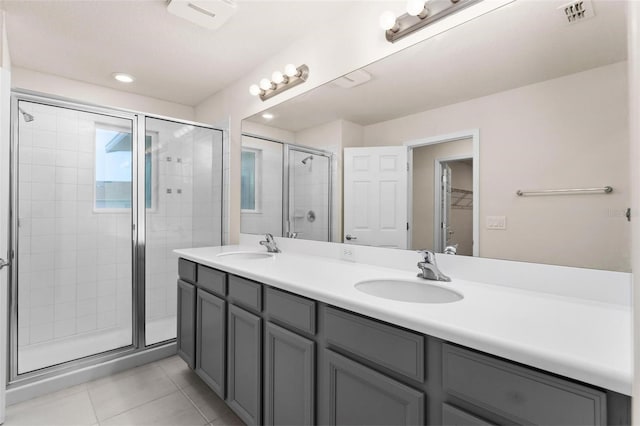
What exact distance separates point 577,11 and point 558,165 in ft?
1.72

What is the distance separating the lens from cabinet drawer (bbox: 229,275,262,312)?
1464 mm

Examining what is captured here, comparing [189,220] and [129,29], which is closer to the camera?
[129,29]

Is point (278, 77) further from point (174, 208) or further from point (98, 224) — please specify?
point (98, 224)

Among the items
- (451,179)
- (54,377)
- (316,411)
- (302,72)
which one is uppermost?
(302,72)

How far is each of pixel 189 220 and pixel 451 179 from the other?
238cm

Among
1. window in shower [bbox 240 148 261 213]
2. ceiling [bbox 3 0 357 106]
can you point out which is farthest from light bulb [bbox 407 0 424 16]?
window in shower [bbox 240 148 261 213]

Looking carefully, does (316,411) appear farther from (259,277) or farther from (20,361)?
(20,361)

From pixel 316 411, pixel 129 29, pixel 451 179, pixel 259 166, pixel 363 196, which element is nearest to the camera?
pixel 316 411

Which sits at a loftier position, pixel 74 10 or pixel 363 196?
pixel 74 10

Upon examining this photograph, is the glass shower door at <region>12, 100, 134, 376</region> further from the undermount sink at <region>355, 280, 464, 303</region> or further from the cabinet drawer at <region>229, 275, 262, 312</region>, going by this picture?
the undermount sink at <region>355, 280, 464, 303</region>

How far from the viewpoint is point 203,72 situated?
262cm

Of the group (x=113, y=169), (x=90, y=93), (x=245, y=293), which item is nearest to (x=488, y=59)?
(x=245, y=293)

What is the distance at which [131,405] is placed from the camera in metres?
1.90

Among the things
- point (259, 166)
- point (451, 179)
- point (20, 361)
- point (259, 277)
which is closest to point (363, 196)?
point (451, 179)
